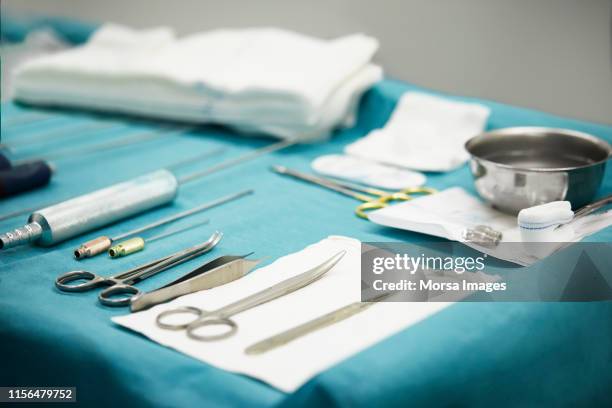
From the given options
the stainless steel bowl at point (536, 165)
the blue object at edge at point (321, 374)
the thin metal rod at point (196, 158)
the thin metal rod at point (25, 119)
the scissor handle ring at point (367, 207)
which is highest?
the stainless steel bowl at point (536, 165)

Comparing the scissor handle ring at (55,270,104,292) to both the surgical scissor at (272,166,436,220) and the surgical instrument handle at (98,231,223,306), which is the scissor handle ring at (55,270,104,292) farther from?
the surgical scissor at (272,166,436,220)

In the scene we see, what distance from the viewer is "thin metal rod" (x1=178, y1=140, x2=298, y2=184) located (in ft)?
4.67

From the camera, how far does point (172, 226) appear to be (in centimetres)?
122

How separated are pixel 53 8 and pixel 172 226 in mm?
1721

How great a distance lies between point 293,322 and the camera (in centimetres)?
88

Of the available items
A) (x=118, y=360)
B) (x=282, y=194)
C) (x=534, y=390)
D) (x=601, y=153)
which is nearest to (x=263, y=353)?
(x=118, y=360)

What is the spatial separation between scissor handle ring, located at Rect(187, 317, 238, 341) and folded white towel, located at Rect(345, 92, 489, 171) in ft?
2.19

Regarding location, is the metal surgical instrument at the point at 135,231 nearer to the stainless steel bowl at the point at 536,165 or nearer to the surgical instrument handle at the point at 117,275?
the surgical instrument handle at the point at 117,275

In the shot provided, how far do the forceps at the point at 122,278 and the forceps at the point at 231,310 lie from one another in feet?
0.33

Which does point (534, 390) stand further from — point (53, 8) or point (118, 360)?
point (53, 8)

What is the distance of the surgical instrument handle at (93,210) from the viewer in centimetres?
112

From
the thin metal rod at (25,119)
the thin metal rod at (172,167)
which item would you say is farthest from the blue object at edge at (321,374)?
the thin metal rod at (25,119)

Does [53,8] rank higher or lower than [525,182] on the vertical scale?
higher

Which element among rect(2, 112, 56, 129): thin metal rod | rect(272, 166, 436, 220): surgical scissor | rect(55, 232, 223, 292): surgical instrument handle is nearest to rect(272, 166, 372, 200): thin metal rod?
rect(272, 166, 436, 220): surgical scissor
